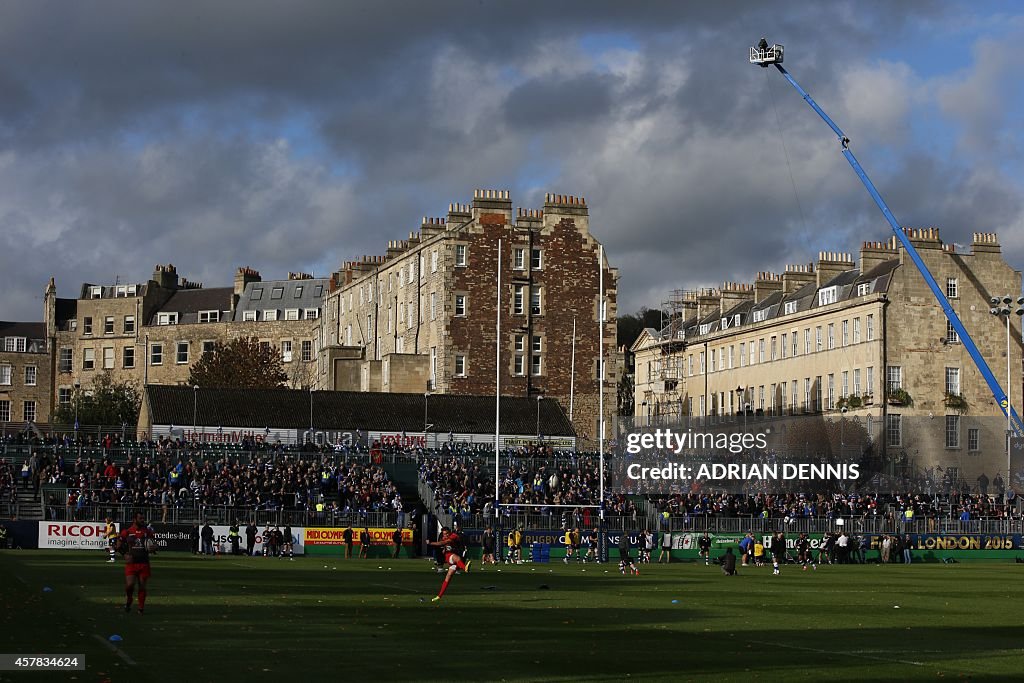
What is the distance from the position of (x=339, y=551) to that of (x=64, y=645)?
43201 mm

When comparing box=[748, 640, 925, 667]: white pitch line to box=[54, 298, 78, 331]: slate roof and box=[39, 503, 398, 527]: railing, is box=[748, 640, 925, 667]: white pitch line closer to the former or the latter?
box=[39, 503, 398, 527]: railing

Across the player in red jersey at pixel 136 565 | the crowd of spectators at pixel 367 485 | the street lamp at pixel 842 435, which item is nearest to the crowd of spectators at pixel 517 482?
the crowd of spectators at pixel 367 485

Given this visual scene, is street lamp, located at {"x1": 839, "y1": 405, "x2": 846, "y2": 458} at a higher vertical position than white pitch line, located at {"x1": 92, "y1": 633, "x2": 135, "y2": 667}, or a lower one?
higher

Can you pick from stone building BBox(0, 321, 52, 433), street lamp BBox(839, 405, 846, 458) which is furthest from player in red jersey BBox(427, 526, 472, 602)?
stone building BBox(0, 321, 52, 433)

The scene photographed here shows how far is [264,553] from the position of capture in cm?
6531

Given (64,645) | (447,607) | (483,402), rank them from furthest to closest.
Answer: (483,402) < (447,607) < (64,645)

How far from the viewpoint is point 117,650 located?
24.0 meters

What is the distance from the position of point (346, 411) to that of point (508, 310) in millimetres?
18112

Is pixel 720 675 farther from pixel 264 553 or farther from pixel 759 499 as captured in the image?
pixel 759 499

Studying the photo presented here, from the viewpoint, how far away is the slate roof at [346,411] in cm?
9275

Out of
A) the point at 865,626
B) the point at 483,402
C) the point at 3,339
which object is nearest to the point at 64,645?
the point at 865,626

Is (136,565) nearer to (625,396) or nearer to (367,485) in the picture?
(367,485)

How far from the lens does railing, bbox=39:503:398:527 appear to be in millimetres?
65375

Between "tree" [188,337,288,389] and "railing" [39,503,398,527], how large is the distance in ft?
235
